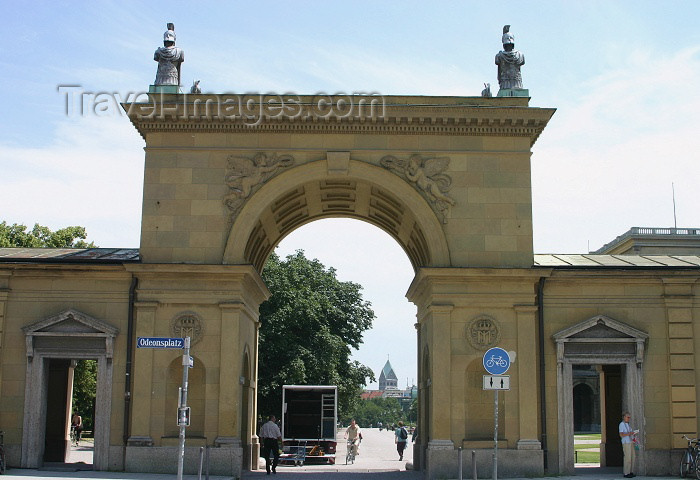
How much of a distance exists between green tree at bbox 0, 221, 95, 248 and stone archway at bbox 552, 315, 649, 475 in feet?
123

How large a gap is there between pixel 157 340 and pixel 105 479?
5.15 metres

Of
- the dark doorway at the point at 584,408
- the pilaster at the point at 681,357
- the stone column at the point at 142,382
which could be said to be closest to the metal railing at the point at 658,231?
the dark doorway at the point at 584,408

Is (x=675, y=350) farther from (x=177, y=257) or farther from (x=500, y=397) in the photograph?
(x=177, y=257)

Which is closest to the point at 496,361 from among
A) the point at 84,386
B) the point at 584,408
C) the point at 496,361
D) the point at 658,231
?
the point at 496,361

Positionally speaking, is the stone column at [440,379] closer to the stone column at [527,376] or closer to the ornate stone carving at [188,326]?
the stone column at [527,376]

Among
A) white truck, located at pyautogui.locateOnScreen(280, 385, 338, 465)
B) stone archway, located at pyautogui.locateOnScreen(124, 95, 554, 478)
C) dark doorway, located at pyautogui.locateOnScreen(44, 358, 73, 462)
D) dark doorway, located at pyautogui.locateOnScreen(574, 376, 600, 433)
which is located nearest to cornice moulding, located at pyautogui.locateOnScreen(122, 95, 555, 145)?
stone archway, located at pyautogui.locateOnScreen(124, 95, 554, 478)

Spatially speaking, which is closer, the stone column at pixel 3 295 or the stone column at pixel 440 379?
the stone column at pixel 440 379

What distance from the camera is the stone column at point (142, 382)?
2412 cm

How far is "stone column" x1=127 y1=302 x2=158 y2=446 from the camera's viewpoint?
24125 millimetres

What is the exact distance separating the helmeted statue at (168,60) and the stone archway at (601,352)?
1418cm

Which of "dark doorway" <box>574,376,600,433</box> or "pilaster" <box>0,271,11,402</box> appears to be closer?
"pilaster" <box>0,271,11,402</box>

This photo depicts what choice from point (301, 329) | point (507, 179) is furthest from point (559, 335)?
point (301, 329)

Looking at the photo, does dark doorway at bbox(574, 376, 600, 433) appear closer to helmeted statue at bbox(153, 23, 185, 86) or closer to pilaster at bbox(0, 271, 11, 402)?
helmeted statue at bbox(153, 23, 185, 86)

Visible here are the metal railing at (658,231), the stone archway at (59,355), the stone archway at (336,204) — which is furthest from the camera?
the metal railing at (658,231)
